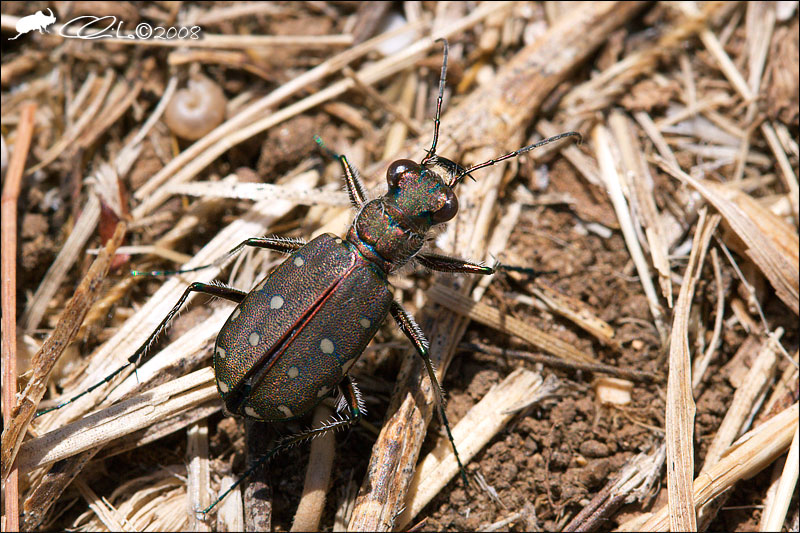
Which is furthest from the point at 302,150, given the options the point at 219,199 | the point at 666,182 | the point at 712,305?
the point at 712,305

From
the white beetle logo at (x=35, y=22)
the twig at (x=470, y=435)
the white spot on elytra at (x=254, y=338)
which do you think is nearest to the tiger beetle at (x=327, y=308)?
the white spot on elytra at (x=254, y=338)

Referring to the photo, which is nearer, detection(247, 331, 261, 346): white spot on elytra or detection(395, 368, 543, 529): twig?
detection(247, 331, 261, 346): white spot on elytra

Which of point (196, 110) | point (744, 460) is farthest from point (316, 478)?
point (196, 110)

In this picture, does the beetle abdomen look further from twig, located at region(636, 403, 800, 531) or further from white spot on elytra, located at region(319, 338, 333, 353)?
twig, located at region(636, 403, 800, 531)

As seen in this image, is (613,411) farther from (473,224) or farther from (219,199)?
(219,199)

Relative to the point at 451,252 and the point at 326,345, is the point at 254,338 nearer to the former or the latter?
the point at 326,345

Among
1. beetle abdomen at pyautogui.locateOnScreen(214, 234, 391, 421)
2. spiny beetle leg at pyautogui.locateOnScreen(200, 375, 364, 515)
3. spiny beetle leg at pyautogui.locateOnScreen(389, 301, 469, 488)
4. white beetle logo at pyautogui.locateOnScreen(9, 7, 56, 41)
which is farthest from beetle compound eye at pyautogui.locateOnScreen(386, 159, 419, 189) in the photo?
white beetle logo at pyautogui.locateOnScreen(9, 7, 56, 41)
